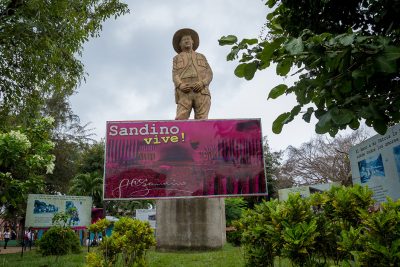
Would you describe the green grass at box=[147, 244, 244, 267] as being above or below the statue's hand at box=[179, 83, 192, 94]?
below

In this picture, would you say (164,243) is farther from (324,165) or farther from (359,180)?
(324,165)

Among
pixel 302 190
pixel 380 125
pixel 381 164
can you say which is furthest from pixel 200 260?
pixel 302 190

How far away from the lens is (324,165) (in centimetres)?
2695

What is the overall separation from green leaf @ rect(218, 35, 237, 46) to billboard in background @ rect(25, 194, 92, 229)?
10.6 m

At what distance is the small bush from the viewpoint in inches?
420

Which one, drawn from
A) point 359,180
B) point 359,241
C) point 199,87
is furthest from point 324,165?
point 359,241

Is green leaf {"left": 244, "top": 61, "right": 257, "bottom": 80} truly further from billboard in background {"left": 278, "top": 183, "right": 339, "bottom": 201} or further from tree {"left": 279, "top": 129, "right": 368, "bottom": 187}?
tree {"left": 279, "top": 129, "right": 368, "bottom": 187}

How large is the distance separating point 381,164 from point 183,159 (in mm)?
4991

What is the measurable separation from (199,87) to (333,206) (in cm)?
684

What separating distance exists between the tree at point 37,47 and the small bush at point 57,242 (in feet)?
14.4

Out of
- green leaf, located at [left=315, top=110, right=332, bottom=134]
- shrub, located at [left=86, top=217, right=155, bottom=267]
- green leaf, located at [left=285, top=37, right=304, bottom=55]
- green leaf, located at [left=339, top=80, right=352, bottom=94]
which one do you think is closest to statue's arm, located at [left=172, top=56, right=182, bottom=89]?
shrub, located at [left=86, top=217, right=155, bottom=267]

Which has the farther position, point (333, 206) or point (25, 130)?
point (25, 130)

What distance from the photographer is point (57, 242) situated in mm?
10797

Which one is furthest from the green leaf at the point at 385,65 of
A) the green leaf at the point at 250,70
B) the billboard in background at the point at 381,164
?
the billboard in background at the point at 381,164
